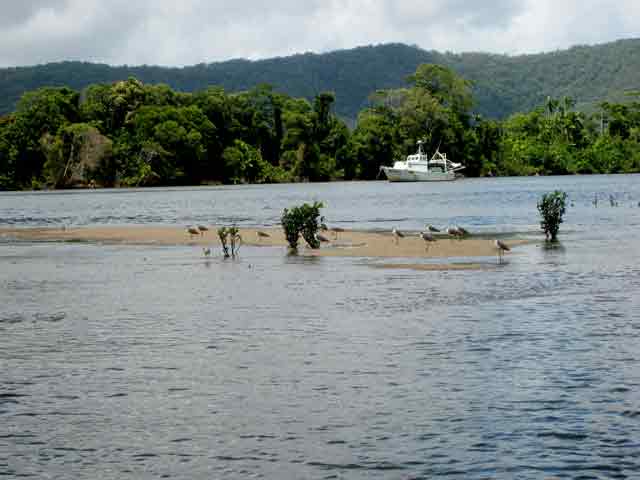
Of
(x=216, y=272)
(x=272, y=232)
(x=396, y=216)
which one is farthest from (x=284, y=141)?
(x=216, y=272)

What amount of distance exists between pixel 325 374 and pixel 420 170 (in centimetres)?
13656

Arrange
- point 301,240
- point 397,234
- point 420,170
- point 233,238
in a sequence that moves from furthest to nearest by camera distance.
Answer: point 420,170, point 301,240, point 397,234, point 233,238

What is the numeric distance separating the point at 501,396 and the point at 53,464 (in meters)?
5.13

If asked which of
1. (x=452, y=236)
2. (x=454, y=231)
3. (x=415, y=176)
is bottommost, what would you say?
(x=452, y=236)

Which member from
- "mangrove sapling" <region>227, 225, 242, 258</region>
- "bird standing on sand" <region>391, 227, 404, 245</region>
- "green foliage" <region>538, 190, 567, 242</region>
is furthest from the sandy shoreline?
"mangrove sapling" <region>227, 225, 242, 258</region>

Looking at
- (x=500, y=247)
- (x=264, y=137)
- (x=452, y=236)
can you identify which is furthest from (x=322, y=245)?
(x=264, y=137)

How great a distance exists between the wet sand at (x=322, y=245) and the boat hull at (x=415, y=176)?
9832 cm

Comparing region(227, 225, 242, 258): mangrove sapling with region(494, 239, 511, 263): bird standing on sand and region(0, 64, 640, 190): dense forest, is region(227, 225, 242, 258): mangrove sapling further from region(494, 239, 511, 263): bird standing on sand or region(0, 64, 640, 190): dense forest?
region(0, 64, 640, 190): dense forest

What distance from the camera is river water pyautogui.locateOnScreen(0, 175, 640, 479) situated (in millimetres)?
9328

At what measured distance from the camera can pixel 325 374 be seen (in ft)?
42.2

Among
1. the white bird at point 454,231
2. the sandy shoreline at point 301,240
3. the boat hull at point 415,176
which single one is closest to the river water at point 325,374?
the sandy shoreline at point 301,240

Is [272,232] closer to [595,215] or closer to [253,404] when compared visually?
[595,215]

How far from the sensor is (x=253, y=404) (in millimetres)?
11391

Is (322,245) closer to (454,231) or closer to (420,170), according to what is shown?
(454,231)
